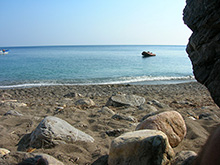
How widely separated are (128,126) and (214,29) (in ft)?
10.6

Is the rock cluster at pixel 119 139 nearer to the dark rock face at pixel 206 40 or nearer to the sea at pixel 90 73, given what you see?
the dark rock face at pixel 206 40

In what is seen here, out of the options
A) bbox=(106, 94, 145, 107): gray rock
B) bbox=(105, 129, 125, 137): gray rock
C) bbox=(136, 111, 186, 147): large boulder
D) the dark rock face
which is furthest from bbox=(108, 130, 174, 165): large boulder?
bbox=(106, 94, 145, 107): gray rock

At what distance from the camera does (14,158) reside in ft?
9.98

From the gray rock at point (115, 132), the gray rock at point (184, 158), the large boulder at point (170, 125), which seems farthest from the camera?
the gray rock at point (115, 132)

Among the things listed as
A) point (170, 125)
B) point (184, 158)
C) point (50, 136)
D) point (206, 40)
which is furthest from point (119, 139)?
point (206, 40)

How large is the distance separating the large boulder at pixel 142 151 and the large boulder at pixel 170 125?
764 millimetres

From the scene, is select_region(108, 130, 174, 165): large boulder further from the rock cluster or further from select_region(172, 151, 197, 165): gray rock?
select_region(172, 151, 197, 165): gray rock

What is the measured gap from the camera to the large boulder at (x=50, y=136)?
3771mm

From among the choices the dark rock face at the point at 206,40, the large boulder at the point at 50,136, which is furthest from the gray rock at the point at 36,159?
the dark rock face at the point at 206,40

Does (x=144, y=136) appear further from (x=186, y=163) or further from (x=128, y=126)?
(x=128, y=126)

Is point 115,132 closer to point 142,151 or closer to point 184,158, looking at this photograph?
point 142,151

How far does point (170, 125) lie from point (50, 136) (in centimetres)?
219

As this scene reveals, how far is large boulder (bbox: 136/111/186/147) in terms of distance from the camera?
368 centimetres

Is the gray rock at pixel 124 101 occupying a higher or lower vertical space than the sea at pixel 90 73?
higher
